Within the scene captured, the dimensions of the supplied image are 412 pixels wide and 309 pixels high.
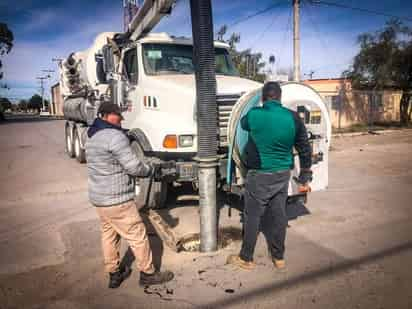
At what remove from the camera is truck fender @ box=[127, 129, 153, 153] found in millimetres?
5191

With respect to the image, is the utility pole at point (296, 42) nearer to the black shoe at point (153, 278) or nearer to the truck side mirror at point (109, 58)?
the truck side mirror at point (109, 58)

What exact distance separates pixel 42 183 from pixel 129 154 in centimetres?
578

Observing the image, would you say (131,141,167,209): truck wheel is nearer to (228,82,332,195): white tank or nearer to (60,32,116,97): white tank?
(228,82,332,195): white tank

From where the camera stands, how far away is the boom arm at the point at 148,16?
559 centimetres

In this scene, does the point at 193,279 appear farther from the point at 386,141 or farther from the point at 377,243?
the point at 386,141

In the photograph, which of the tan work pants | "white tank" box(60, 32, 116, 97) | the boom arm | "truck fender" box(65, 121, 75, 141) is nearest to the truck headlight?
the tan work pants

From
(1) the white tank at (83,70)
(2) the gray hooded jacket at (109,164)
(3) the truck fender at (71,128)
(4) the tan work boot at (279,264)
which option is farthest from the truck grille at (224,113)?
(3) the truck fender at (71,128)

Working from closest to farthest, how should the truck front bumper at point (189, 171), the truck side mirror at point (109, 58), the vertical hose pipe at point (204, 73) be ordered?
1. the vertical hose pipe at point (204, 73)
2. the truck front bumper at point (189, 171)
3. the truck side mirror at point (109, 58)

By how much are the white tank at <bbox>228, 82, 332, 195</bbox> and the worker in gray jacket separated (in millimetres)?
1503

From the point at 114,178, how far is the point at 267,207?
1.69 m

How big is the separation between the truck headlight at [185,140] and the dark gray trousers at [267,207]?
5.28ft

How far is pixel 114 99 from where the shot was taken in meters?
6.75

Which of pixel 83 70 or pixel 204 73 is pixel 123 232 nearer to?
pixel 204 73

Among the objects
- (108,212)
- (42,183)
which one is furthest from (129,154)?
(42,183)
